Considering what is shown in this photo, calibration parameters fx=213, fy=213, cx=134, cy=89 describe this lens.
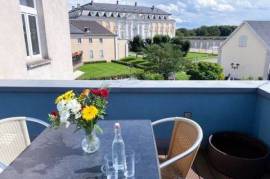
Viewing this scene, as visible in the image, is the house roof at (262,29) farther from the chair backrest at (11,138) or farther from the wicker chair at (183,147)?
the chair backrest at (11,138)

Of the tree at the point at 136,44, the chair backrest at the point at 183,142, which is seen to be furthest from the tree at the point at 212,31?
the chair backrest at the point at 183,142

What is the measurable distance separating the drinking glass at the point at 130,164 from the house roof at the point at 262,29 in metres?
21.5

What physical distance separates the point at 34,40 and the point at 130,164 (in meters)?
5.48

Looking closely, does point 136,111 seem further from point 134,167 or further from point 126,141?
point 134,167

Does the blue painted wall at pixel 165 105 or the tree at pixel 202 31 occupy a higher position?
the tree at pixel 202 31

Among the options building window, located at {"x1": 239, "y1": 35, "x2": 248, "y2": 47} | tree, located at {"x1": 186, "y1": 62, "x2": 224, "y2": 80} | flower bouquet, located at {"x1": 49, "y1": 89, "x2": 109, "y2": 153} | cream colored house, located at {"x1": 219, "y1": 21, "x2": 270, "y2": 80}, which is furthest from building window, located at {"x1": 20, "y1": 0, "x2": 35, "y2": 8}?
building window, located at {"x1": 239, "y1": 35, "x2": 248, "y2": 47}

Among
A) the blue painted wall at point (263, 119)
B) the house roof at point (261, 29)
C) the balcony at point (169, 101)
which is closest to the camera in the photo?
the blue painted wall at point (263, 119)

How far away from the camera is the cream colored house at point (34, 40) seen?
13.5 feet

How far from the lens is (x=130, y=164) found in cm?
126

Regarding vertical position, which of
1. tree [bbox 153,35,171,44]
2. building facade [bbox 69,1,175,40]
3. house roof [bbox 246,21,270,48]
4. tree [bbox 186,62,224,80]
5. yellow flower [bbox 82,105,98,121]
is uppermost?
building facade [bbox 69,1,175,40]

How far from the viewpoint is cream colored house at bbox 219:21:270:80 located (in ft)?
63.4

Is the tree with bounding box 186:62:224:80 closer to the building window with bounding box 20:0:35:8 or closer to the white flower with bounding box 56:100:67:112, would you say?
the building window with bounding box 20:0:35:8

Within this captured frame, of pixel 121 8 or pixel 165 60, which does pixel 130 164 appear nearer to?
pixel 165 60

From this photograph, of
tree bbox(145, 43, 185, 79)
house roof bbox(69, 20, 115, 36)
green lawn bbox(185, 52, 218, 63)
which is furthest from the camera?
green lawn bbox(185, 52, 218, 63)
